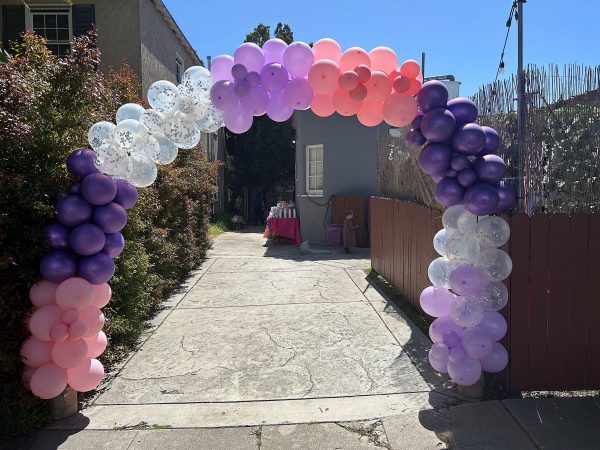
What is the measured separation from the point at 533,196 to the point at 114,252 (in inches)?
144

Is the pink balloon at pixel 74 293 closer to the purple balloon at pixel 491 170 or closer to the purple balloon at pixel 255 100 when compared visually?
the purple balloon at pixel 255 100

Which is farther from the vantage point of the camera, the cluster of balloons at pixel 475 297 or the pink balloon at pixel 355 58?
the pink balloon at pixel 355 58

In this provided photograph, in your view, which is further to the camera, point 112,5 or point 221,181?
point 221,181

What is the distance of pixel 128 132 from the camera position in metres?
4.16

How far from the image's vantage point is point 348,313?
23.1 feet

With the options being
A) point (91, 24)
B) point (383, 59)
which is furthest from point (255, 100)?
point (91, 24)

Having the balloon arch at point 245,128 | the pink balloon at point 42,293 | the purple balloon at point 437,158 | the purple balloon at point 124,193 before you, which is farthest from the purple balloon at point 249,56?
the pink balloon at point 42,293

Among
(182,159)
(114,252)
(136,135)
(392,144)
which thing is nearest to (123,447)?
(114,252)

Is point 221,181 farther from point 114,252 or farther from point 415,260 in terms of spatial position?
point 114,252

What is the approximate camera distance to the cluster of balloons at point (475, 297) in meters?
4.11

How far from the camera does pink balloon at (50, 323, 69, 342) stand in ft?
12.5

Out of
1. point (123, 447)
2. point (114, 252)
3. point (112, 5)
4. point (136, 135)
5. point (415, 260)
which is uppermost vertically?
point (112, 5)

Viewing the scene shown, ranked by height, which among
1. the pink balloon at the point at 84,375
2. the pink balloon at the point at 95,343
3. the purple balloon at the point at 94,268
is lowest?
the pink balloon at the point at 84,375

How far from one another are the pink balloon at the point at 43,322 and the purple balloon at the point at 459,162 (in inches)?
134
